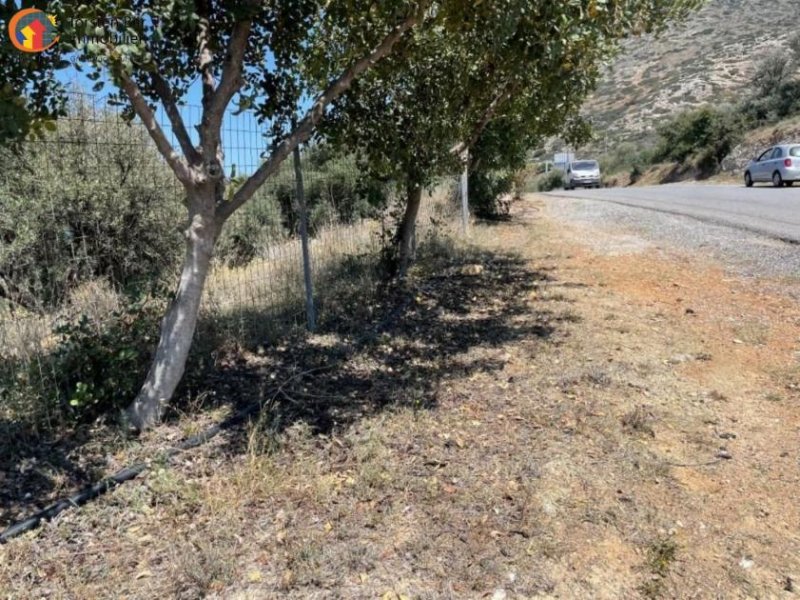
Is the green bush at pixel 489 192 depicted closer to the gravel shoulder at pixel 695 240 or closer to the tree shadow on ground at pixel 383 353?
the gravel shoulder at pixel 695 240

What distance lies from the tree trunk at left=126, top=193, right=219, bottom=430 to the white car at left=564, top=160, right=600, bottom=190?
33052mm

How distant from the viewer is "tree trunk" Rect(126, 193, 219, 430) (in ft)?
12.5

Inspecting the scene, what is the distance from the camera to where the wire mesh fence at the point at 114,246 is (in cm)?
429

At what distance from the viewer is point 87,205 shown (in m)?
7.12

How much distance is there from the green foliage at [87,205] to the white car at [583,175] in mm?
29796

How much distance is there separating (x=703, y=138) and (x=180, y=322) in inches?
1440

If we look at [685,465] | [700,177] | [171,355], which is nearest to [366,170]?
[171,355]

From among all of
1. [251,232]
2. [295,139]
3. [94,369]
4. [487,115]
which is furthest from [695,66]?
[94,369]

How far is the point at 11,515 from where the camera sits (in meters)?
2.94

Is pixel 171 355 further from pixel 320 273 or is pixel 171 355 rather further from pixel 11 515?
pixel 320 273

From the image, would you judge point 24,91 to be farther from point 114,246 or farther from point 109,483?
point 114,246

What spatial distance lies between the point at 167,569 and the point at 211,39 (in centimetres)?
334

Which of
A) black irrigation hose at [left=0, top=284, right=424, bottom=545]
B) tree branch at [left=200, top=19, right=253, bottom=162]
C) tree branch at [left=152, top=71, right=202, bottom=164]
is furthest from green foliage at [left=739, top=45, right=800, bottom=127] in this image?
black irrigation hose at [left=0, top=284, right=424, bottom=545]

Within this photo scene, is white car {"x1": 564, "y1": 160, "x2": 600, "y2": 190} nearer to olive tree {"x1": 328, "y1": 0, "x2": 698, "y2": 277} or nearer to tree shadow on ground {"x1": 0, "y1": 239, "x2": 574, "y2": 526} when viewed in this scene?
olive tree {"x1": 328, "y1": 0, "x2": 698, "y2": 277}
